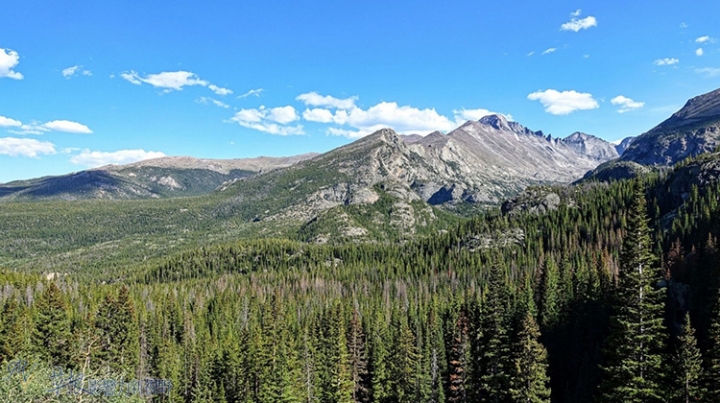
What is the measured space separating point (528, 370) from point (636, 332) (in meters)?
10.6

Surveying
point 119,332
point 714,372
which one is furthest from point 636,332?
point 119,332

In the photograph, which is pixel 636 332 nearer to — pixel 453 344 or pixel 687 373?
pixel 687 373

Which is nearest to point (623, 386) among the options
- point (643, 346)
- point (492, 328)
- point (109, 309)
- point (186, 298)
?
point (643, 346)

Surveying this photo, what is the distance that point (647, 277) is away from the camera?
115 feet

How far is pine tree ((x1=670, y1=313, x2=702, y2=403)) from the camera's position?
116 feet

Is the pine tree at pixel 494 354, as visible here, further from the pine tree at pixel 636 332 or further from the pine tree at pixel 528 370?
the pine tree at pixel 636 332

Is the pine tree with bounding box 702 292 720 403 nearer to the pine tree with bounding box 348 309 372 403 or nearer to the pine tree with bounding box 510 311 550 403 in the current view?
the pine tree with bounding box 510 311 550 403

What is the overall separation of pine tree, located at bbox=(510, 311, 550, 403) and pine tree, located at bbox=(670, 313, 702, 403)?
9791 millimetres

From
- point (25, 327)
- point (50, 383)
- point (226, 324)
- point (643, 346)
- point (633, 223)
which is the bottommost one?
point (226, 324)

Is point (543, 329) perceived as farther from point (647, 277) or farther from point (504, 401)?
point (647, 277)

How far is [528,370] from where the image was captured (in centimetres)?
4134

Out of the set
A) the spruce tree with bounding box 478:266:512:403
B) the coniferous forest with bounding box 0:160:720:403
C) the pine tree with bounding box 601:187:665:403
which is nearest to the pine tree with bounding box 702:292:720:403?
the coniferous forest with bounding box 0:160:720:403

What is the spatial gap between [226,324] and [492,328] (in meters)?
91.3

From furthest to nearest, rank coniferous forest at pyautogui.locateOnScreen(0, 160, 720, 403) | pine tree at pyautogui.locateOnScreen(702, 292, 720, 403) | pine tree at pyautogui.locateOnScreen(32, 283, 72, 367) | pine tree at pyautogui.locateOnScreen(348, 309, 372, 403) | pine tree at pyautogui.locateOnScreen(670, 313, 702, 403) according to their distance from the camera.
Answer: pine tree at pyautogui.locateOnScreen(348, 309, 372, 403)
pine tree at pyautogui.locateOnScreen(32, 283, 72, 367)
pine tree at pyautogui.locateOnScreen(670, 313, 702, 403)
coniferous forest at pyautogui.locateOnScreen(0, 160, 720, 403)
pine tree at pyautogui.locateOnScreen(702, 292, 720, 403)
